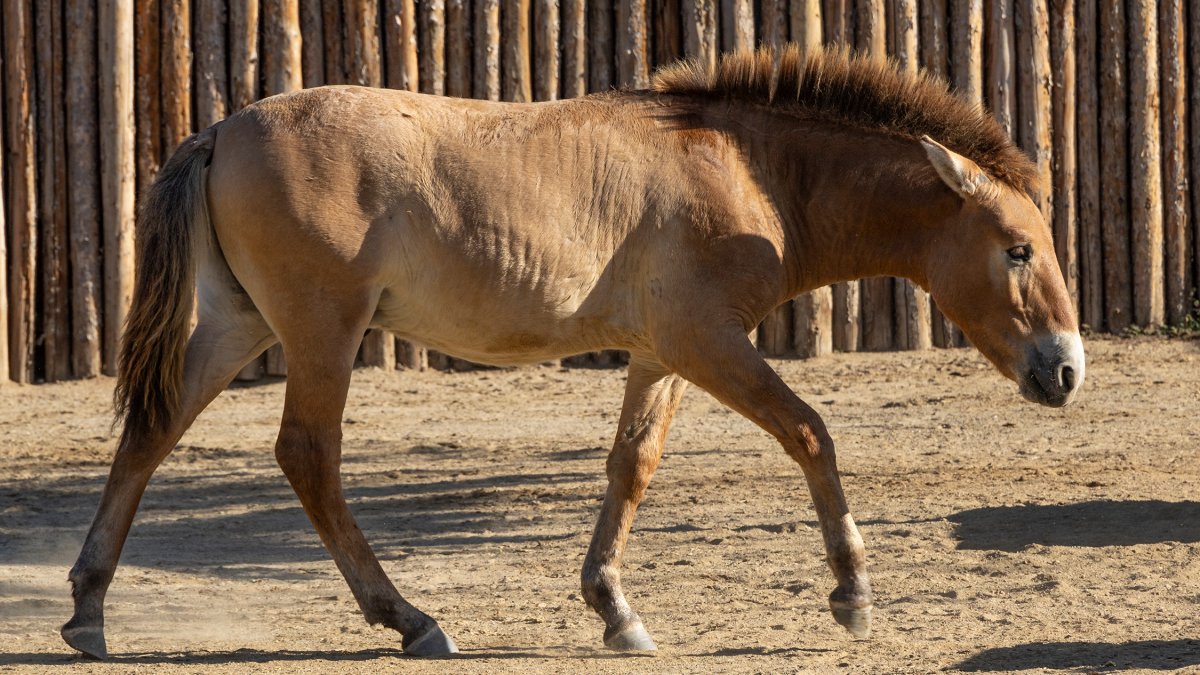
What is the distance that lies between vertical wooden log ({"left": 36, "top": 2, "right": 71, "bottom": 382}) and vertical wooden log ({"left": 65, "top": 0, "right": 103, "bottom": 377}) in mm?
67

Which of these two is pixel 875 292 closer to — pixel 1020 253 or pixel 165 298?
pixel 1020 253

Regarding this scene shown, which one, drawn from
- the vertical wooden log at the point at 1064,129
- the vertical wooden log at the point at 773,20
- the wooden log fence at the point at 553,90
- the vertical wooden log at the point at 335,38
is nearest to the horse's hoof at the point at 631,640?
the wooden log fence at the point at 553,90

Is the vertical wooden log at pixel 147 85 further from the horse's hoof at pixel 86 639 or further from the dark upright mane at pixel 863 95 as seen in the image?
the horse's hoof at pixel 86 639

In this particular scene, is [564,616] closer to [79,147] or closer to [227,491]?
[227,491]

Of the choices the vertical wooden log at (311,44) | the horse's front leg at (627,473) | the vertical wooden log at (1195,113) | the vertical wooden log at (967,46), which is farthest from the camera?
the vertical wooden log at (1195,113)

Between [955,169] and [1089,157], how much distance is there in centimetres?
670

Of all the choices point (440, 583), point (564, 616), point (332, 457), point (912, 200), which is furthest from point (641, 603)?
point (912, 200)

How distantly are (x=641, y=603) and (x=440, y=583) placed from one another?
961 millimetres

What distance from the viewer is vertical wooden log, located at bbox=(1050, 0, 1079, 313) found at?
37.8 feet

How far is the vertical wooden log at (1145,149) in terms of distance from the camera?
11.5 meters

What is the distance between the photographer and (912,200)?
566 centimetres

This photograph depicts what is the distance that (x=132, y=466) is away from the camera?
210 inches

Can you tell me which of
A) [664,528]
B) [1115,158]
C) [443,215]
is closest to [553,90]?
[1115,158]

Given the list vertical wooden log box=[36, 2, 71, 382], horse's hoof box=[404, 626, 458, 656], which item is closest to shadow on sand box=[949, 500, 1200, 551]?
horse's hoof box=[404, 626, 458, 656]
